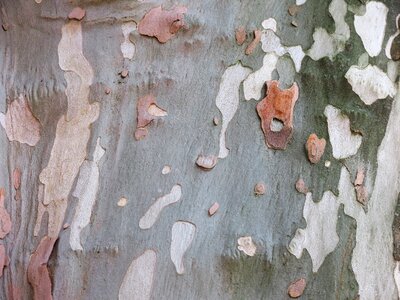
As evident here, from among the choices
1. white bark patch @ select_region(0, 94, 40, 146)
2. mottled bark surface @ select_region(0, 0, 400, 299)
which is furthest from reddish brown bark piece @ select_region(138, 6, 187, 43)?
white bark patch @ select_region(0, 94, 40, 146)

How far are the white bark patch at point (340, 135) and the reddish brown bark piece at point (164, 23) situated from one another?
9.6 inches

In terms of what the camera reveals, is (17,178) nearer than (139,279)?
No

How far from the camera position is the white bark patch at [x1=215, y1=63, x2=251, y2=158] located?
3.33ft

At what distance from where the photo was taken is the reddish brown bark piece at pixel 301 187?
100 centimetres

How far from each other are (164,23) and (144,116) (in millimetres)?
139

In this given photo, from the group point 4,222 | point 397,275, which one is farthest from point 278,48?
point 4,222

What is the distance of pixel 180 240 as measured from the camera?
977mm

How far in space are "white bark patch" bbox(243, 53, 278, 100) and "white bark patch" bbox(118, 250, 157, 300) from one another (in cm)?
26

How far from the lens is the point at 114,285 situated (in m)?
0.97

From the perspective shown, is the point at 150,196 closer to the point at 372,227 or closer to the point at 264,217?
the point at 264,217

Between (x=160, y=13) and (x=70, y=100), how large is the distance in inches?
7.1

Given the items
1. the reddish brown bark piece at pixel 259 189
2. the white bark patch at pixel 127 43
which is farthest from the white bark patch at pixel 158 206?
the white bark patch at pixel 127 43

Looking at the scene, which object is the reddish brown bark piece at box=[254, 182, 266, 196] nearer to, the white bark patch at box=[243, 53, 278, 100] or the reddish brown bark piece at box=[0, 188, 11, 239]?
the white bark patch at box=[243, 53, 278, 100]

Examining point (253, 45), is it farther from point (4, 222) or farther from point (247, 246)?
point (4, 222)
